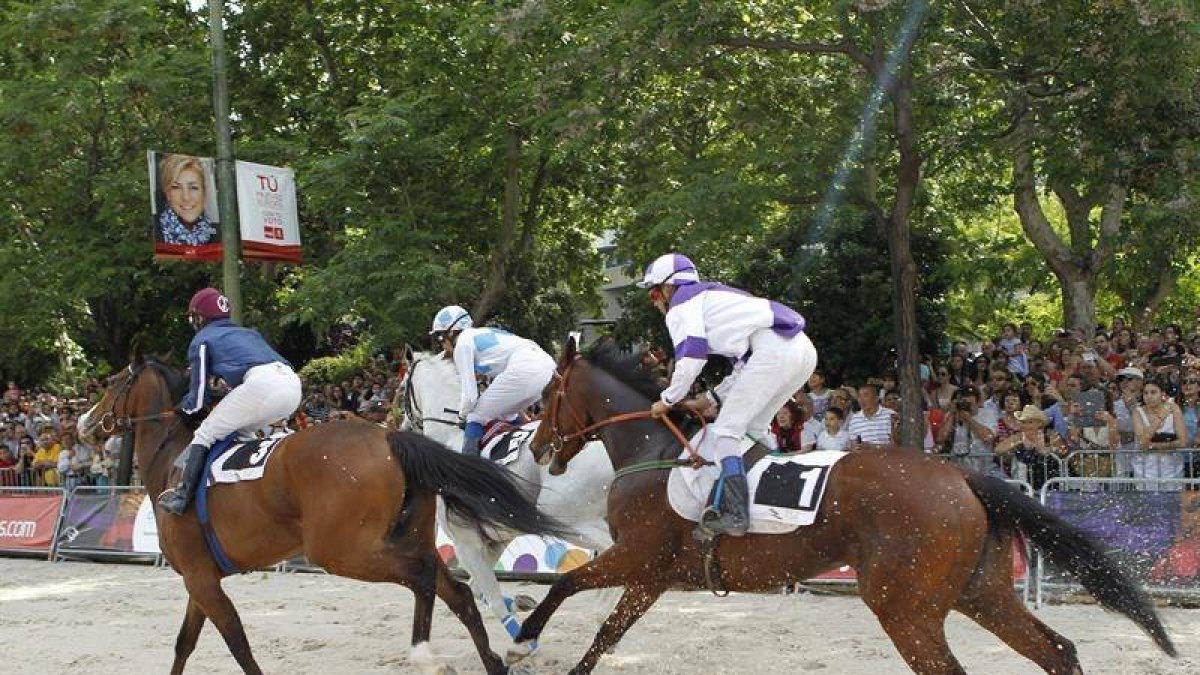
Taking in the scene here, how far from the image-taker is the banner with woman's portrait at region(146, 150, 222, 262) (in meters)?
15.8

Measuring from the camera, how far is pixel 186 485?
8.66m

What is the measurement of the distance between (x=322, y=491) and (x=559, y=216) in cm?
1788

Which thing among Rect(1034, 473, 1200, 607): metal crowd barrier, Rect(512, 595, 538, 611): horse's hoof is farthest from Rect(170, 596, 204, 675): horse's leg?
Rect(1034, 473, 1200, 607): metal crowd barrier

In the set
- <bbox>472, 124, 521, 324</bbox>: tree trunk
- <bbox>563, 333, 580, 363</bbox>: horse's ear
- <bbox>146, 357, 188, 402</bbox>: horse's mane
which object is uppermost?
<bbox>472, 124, 521, 324</bbox>: tree trunk

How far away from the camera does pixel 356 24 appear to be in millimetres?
23438

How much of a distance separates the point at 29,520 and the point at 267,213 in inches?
221

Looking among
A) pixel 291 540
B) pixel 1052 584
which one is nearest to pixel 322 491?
pixel 291 540

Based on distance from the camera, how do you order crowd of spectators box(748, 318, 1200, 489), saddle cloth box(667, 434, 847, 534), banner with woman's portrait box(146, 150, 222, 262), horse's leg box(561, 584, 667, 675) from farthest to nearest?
1. banner with woman's portrait box(146, 150, 222, 262)
2. crowd of spectators box(748, 318, 1200, 489)
3. horse's leg box(561, 584, 667, 675)
4. saddle cloth box(667, 434, 847, 534)

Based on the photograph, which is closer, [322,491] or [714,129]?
[322,491]

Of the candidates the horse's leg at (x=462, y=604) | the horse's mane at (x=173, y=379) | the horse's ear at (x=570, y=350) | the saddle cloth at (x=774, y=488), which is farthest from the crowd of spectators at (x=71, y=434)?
the saddle cloth at (x=774, y=488)

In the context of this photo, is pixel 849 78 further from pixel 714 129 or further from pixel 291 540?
pixel 291 540

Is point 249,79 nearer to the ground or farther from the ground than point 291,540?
farther from the ground

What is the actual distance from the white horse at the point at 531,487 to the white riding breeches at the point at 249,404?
1340 mm

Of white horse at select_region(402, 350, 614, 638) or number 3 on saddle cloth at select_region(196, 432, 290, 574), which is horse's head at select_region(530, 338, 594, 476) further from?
number 3 on saddle cloth at select_region(196, 432, 290, 574)
